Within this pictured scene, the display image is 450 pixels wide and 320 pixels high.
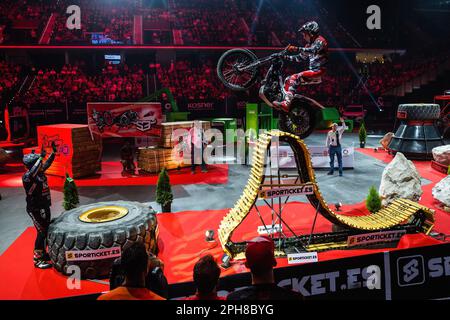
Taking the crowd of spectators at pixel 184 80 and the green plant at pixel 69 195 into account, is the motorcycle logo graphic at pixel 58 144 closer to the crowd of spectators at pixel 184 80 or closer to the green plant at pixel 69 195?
the green plant at pixel 69 195

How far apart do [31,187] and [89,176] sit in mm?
8053

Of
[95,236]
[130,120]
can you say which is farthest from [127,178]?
[95,236]

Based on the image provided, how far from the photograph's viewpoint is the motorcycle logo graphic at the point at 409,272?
6.12 m

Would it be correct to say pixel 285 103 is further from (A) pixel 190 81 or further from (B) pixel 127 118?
(A) pixel 190 81

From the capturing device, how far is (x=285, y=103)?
750 centimetres

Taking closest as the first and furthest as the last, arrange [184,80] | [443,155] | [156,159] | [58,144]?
[443,155] < [58,144] < [156,159] < [184,80]

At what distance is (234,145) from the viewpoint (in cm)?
1978

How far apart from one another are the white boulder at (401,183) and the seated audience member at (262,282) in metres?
7.35

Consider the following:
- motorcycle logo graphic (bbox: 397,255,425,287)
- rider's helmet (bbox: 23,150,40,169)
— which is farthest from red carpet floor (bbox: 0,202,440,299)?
rider's helmet (bbox: 23,150,40,169)

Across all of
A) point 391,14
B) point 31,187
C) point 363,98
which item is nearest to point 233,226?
point 31,187

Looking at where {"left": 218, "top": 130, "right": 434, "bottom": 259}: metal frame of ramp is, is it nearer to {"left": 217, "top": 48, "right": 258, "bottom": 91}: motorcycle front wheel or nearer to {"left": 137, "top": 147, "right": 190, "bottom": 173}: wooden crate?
{"left": 217, "top": 48, "right": 258, "bottom": 91}: motorcycle front wheel

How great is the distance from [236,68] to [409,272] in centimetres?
460

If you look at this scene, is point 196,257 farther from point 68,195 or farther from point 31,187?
point 68,195

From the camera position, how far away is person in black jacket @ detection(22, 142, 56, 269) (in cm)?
671
